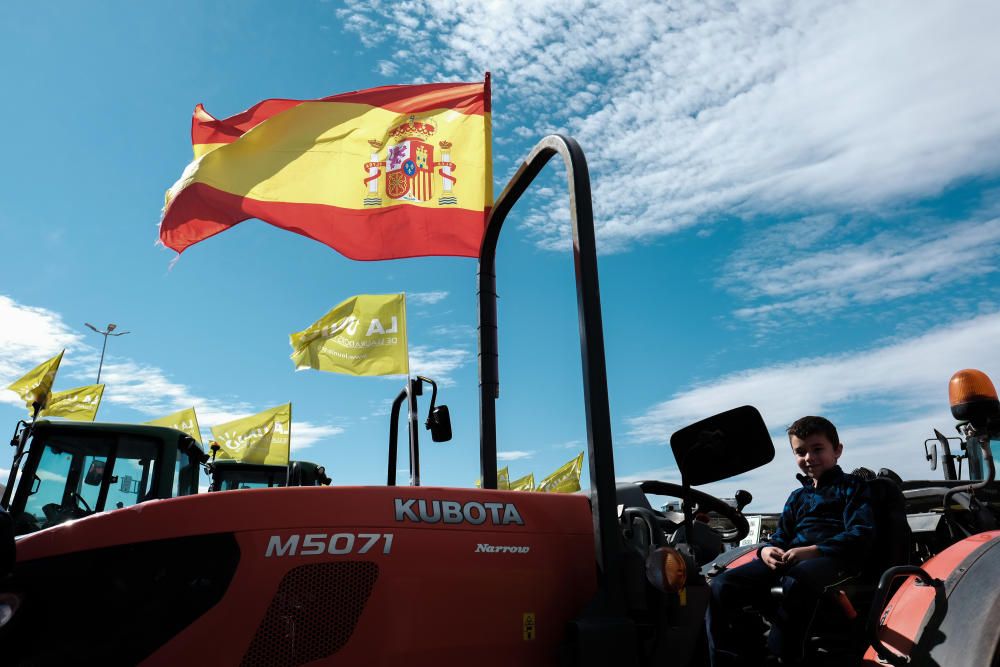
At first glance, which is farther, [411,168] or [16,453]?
[16,453]

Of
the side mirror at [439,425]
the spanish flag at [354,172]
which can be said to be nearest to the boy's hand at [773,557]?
the side mirror at [439,425]

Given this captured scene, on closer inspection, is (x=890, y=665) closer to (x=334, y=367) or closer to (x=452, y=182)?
(x=452, y=182)

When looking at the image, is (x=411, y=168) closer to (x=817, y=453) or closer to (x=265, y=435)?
(x=817, y=453)

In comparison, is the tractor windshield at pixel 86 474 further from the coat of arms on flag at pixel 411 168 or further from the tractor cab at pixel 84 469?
the coat of arms on flag at pixel 411 168

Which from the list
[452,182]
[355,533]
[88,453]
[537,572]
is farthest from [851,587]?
[88,453]

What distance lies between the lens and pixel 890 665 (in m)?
2.52

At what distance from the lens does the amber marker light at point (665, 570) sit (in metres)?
2.28

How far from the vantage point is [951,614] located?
8.22 feet

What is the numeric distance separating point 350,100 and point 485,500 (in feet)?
12.3

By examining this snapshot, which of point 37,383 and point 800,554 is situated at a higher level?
point 37,383

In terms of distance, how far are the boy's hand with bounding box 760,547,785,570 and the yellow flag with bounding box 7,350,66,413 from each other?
12681mm

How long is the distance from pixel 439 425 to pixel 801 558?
1.56m

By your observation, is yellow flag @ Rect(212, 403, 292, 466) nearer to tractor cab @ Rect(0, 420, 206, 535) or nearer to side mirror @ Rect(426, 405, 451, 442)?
tractor cab @ Rect(0, 420, 206, 535)

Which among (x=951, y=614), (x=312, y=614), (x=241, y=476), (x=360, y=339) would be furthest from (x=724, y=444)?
(x=241, y=476)
